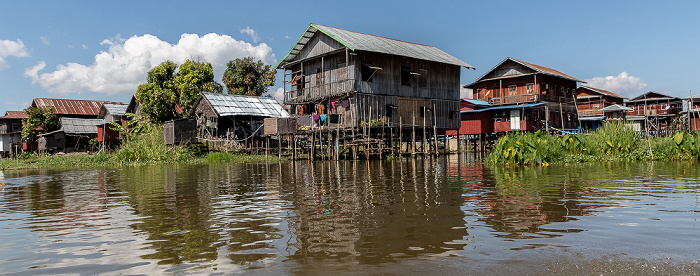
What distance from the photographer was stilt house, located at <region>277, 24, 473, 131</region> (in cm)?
2527

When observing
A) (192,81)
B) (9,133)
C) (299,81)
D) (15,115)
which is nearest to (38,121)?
(9,133)

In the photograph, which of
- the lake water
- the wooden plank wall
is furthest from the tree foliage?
the lake water

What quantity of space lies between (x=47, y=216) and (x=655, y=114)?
50.7m

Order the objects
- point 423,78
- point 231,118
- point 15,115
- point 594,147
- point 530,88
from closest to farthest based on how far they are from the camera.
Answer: point 594,147 < point 423,78 < point 231,118 < point 530,88 < point 15,115

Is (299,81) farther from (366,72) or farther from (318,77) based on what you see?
(366,72)

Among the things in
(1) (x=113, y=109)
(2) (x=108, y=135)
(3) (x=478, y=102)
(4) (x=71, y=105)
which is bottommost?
(2) (x=108, y=135)

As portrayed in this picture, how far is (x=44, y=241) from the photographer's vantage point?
501cm

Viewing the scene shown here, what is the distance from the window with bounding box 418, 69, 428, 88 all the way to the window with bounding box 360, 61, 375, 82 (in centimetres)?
338

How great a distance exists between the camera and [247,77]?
41469mm

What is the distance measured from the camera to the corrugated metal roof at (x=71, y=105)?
4819cm

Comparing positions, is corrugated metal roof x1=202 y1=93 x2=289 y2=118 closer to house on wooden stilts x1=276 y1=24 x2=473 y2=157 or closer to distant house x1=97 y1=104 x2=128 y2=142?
house on wooden stilts x1=276 y1=24 x2=473 y2=157

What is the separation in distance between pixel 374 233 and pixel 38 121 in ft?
162

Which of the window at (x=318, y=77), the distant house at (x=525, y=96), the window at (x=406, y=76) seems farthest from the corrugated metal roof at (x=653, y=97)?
the window at (x=318, y=77)

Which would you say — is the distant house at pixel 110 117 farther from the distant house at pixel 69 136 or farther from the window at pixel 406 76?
the window at pixel 406 76
